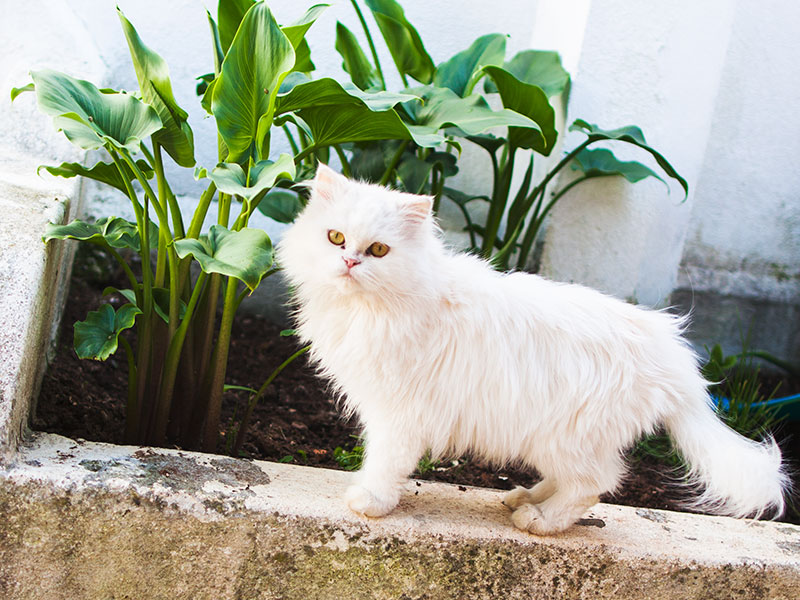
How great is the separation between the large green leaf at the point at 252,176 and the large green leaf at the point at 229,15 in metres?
0.53

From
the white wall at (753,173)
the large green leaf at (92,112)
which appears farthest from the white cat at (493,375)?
the white wall at (753,173)

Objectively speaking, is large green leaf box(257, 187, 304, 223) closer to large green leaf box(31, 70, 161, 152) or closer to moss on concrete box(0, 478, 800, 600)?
large green leaf box(31, 70, 161, 152)

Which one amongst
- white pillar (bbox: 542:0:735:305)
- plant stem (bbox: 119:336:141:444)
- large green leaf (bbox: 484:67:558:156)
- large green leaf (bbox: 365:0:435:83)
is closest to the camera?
plant stem (bbox: 119:336:141:444)

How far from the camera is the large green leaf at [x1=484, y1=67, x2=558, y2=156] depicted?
7.30ft

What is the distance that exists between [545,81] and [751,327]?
1.53 metres

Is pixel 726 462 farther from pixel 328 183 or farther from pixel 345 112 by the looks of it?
pixel 345 112

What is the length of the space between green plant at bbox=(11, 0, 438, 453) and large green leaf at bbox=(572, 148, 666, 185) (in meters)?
1.25

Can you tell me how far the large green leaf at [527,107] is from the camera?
7.30 feet

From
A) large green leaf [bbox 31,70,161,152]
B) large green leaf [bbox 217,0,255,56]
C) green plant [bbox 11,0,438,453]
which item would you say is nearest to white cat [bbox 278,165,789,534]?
green plant [bbox 11,0,438,453]

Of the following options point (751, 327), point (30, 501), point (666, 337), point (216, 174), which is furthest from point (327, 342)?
point (751, 327)

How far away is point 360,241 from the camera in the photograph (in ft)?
4.72

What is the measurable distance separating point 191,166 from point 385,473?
2.99ft

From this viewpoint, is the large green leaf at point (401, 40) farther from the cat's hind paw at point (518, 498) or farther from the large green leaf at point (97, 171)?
the cat's hind paw at point (518, 498)

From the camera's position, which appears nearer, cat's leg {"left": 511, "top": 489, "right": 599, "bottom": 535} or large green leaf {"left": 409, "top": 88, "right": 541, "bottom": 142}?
cat's leg {"left": 511, "top": 489, "right": 599, "bottom": 535}
